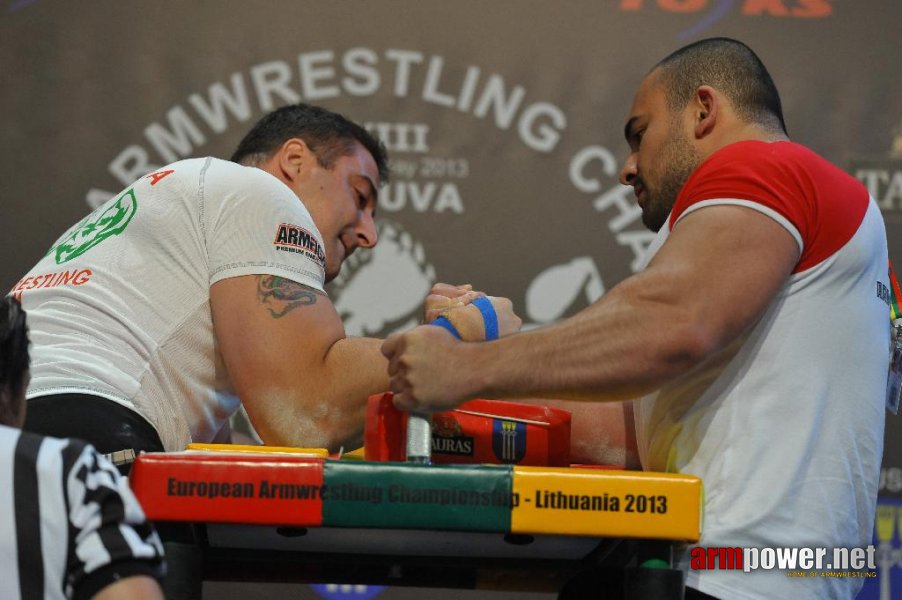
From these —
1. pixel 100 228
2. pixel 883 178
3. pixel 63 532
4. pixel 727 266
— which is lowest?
pixel 63 532

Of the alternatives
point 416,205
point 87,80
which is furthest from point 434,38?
point 87,80

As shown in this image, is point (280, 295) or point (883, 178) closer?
point (280, 295)

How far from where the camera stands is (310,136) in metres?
2.29

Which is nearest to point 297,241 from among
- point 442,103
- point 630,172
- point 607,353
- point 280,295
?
point 280,295

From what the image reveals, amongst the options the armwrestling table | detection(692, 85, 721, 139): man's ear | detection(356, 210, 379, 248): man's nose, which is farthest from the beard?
detection(356, 210, 379, 248): man's nose

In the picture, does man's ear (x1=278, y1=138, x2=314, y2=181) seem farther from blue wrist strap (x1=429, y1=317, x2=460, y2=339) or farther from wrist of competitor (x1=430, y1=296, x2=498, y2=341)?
blue wrist strap (x1=429, y1=317, x2=460, y2=339)

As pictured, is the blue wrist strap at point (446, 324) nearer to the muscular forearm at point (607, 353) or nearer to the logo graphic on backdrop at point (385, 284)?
the muscular forearm at point (607, 353)

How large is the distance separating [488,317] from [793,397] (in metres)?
0.45

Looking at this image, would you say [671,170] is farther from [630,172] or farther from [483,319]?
[483,319]

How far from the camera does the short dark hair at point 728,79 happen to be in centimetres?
167

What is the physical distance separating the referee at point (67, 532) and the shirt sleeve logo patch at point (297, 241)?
2.79ft

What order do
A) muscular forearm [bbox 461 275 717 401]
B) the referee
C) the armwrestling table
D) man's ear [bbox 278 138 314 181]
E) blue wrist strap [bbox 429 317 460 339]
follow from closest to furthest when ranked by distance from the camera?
1. the referee
2. the armwrestling table
3. muscular forearm [bbox 461 275 717 401]
4. blue wrist strap [bbox 429 317 460 339]
5. man's ear [bbox 278 138 314 181]

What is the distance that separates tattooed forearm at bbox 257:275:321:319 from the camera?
164cm

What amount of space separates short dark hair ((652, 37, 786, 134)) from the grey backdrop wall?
40.3 inches
